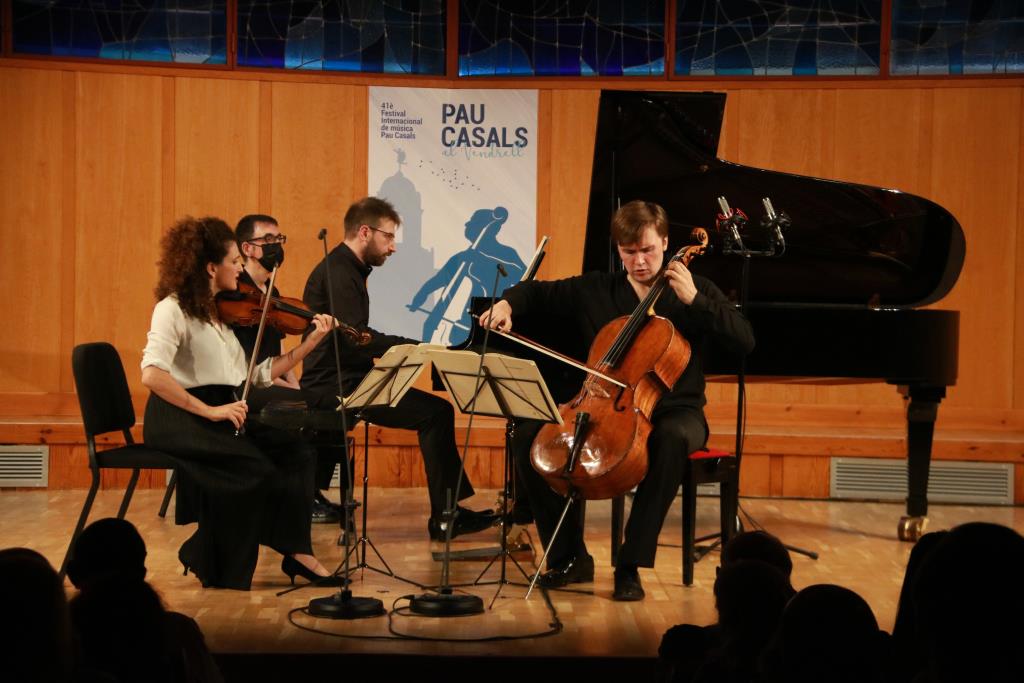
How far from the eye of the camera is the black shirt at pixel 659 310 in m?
4.00

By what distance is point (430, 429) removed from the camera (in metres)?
4.79

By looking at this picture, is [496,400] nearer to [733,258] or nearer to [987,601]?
[733,258]

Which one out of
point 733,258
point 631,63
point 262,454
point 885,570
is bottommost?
point 885,570

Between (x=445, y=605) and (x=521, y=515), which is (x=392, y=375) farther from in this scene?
(x=521, y=515)

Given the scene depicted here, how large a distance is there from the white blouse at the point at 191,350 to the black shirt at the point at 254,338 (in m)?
0.08

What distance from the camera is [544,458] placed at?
12.3ft

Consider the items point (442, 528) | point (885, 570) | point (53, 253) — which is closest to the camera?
point (885, 570)

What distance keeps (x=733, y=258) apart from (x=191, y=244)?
220 cm

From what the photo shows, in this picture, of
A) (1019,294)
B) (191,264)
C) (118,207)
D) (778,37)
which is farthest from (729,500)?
(118,207)

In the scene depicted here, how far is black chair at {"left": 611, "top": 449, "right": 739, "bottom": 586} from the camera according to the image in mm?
4008

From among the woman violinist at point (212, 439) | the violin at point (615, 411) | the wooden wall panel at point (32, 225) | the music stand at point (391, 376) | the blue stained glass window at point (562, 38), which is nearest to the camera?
the music stand at point (391, 376)

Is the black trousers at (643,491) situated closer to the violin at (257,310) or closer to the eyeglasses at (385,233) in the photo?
the violin at (257,310)

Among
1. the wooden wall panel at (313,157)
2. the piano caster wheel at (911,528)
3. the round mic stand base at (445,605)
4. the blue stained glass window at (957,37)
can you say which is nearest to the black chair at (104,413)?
the round mic stand base at (445,605)

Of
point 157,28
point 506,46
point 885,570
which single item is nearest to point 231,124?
point 157,28
